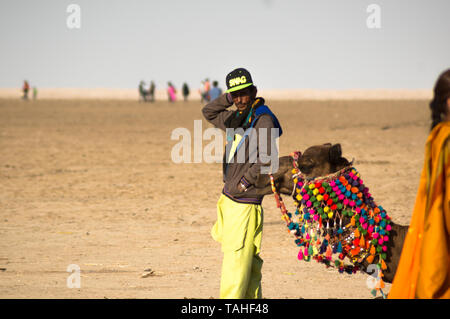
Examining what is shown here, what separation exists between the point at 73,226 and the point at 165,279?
3.31 m

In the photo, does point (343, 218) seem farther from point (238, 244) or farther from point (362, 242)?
point (238, 244)

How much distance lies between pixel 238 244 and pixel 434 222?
184 cm

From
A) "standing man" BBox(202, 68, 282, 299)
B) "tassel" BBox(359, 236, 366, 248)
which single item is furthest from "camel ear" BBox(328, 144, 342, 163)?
"tassel" BBox(359, 236, 366, 248)

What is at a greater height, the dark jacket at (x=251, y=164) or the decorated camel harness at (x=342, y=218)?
the dark jacket at (x=251, y=164)

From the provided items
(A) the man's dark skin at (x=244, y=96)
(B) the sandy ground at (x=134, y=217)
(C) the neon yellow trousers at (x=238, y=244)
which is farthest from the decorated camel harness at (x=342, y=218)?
(B) the sandy ground at (x=134, y=217)

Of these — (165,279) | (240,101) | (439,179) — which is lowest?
(165,279)

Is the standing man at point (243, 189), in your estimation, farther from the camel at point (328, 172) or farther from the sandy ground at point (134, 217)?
the sandy ground at point (134, 217)

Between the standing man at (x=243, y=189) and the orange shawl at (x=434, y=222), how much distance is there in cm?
165

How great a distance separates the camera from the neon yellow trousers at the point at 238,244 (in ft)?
17.3

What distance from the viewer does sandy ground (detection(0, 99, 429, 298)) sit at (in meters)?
7.29

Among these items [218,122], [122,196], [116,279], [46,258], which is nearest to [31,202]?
[122,196]

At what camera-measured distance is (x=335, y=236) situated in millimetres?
5289
